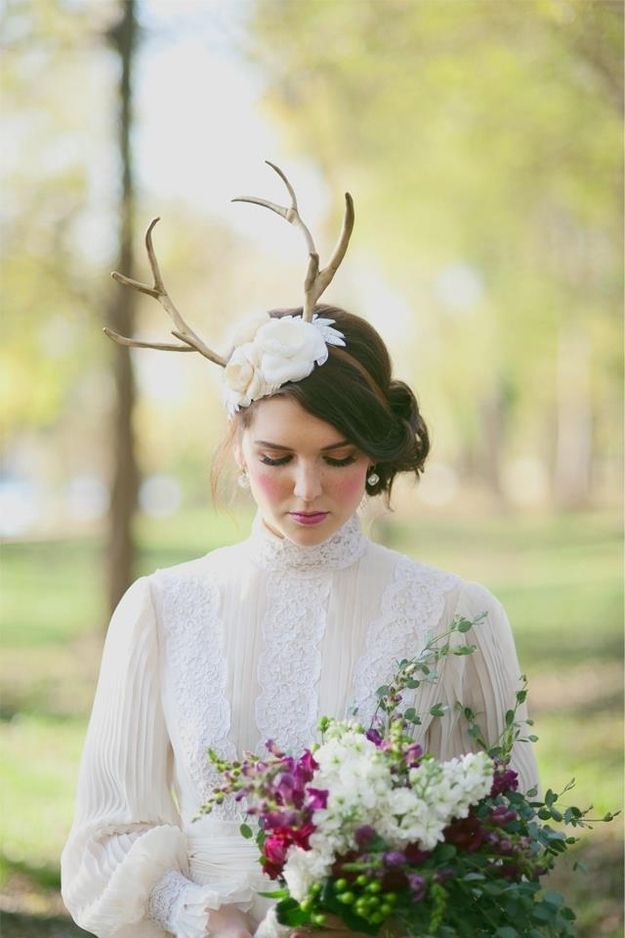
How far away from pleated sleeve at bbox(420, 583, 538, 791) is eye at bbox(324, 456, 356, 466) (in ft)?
1.27

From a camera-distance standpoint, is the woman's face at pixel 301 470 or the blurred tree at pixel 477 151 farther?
the blurred tree at pixel 477 151

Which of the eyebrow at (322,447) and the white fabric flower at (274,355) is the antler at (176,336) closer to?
the white fabric flower at (274,355)

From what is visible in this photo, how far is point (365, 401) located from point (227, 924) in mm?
1053

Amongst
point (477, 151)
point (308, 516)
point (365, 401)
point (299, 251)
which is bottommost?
point (308, 516)

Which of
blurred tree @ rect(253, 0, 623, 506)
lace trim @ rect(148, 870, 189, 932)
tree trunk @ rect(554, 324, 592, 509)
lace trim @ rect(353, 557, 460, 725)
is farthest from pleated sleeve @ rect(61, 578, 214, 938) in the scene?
tree trunk @ rect(554, 324, 592, 509)

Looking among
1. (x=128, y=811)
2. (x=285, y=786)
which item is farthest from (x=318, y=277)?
(x=128, y=811)

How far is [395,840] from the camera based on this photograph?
1901 mm

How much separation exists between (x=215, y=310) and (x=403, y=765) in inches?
302

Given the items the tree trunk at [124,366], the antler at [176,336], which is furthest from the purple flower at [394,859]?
the tree trunk at [124,366]

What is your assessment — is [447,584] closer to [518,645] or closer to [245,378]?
[245,378]

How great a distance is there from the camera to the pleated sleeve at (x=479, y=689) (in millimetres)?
2453

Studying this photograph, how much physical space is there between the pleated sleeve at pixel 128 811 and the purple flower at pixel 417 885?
59 cm

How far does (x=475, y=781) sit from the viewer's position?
1.95 m

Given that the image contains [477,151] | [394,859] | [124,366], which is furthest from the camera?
[477,151]
